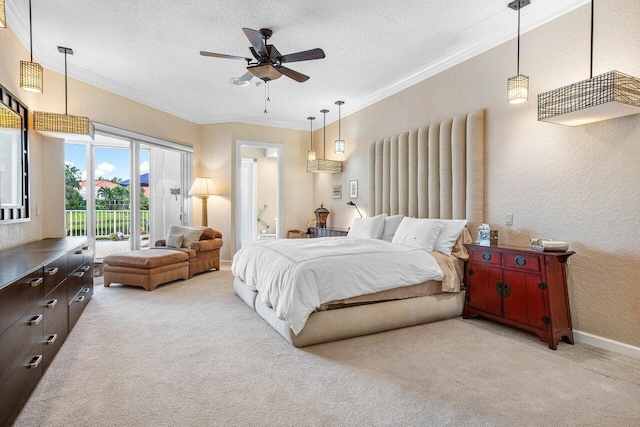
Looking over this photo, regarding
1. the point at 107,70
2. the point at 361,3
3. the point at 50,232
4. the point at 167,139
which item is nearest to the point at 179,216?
the point at 167,139

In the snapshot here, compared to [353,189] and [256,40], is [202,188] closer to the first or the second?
[353,189]

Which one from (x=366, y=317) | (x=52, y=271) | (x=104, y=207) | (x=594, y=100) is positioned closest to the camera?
(x=594, y=100)

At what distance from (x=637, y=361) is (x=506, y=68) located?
2.78 meters

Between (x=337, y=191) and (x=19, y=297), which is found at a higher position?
(x=337, y=191)

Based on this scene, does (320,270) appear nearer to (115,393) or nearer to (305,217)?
(115,393)

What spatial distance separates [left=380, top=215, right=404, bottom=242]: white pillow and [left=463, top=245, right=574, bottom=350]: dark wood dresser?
125 cm

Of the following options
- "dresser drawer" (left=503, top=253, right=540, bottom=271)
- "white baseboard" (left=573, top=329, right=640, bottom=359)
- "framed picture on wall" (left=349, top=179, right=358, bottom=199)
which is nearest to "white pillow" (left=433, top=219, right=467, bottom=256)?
"dresser drawer" (left=503, top=253, right=540, bottom=271)

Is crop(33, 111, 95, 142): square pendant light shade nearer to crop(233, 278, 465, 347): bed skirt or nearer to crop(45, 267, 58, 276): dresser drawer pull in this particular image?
crop(45, 267, 58, 276): dresser drawer pull

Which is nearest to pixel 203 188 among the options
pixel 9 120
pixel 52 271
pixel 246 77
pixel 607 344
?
pixel 246 77

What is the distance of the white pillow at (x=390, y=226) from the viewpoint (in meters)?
4.53

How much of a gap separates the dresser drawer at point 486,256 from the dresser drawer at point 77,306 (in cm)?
381

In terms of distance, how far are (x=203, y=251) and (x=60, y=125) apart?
2.58 meters

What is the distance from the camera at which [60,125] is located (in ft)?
12.7

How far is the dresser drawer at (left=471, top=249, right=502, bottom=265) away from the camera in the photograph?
316cm
